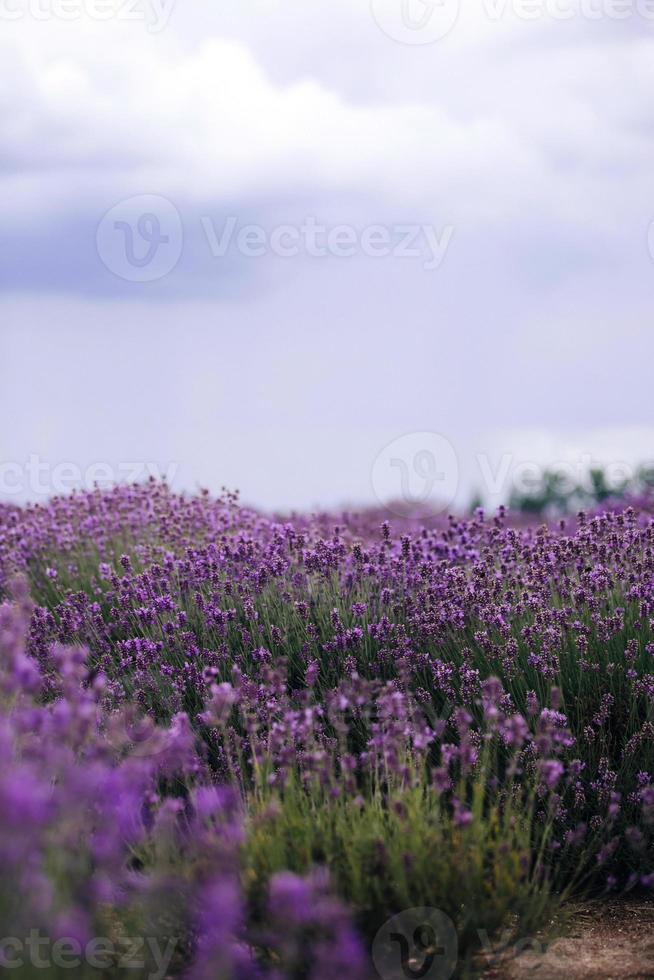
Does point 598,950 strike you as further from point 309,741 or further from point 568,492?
point 568,492

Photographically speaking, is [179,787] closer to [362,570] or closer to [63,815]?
[362,570]

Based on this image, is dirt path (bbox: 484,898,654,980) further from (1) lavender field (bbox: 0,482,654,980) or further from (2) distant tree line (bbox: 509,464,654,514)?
(2) distant tree line (bbox: 509,464,654,514)

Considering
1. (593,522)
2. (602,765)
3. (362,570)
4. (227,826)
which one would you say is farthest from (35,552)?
(227,826)

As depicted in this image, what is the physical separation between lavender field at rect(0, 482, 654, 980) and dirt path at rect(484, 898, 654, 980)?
0.12 metres

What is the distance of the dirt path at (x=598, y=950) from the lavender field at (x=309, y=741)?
122 mm

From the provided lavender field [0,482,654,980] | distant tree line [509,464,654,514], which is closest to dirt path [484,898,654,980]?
lavender field [0,482,654,980]

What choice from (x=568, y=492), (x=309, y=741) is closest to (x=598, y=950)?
(x=309, y=741)

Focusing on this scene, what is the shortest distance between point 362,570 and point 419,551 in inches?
14.9

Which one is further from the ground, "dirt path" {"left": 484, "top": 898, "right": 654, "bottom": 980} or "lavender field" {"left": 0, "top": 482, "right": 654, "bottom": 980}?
"lavender field" {"left": 0, "top": 482, "right": 654, "bottom": 980}

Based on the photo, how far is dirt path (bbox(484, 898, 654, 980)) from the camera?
3.60 metres

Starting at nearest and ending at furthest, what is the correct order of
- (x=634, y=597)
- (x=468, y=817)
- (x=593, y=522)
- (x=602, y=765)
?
(x=468, y=817) < (x=602, y=765) < (x=634, y=597) < (x=593, y=522)

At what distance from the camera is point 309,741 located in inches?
151

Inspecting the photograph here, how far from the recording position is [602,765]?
14.8 feet

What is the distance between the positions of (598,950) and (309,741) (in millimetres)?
1326
